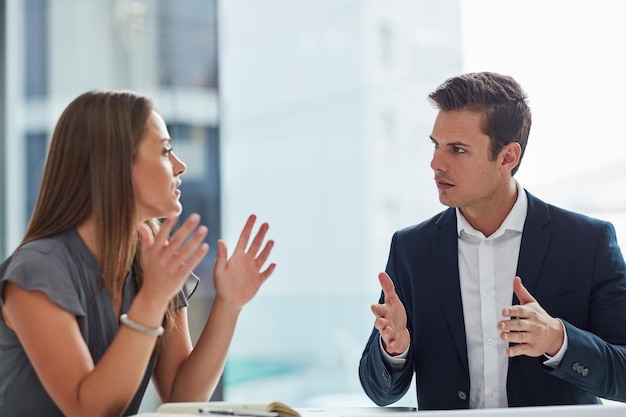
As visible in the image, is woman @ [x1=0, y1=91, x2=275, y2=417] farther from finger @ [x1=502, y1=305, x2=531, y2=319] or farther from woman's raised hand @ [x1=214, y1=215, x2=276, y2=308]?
finger @ [x1=502, y1=305, x2=531, y2=319]

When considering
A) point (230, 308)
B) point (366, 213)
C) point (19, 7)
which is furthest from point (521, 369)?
point (19, 7)

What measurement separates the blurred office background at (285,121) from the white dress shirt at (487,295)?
186cm

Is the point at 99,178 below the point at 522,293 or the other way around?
the other way around

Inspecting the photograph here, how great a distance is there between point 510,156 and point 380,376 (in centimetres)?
66

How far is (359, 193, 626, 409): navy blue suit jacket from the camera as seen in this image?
73.7 inches

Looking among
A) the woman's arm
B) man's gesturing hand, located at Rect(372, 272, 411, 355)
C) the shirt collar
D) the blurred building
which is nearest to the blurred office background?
the blurred building

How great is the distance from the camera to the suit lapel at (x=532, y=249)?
1939 millimetres

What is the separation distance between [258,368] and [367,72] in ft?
5.28

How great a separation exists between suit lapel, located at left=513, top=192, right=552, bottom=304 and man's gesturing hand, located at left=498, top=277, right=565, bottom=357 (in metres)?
0.23

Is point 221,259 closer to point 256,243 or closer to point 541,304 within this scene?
point 256,243

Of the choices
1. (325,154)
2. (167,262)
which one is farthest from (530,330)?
(325,154)

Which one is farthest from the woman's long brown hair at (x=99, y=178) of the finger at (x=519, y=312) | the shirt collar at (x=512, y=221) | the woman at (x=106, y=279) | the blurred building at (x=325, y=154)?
the blurred building at (x=325, y=154)

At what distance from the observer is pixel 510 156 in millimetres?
2113

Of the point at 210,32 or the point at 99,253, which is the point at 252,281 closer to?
the point at 99,253
